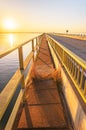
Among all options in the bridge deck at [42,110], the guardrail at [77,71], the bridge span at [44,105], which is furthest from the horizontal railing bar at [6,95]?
the guardrail at [77,71]

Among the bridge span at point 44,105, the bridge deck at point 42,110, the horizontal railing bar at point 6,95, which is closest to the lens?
the horizontal railing bar at point 6,95

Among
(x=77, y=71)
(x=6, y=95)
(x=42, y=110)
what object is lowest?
(x=42, y=110)

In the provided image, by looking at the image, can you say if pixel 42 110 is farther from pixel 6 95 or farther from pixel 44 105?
pixel 6 95

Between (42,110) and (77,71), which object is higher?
→ (77,71)

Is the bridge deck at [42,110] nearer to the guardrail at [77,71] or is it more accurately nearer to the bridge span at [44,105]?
the bridge span at [44,105]

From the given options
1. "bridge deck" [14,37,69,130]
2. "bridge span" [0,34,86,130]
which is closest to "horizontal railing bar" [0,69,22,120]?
"bridge span" [0,34,86,130]

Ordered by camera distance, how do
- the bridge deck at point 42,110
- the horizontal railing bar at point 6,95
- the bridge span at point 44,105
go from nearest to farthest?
the horizontal railing bar at point 6,95, the bridge span at point 44,105, the bridge deck at point 42,110

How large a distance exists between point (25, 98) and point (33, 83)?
1.22m

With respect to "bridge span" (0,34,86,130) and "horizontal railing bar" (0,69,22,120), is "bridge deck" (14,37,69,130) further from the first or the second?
"horizontal railing bar" (0,69,22,120)

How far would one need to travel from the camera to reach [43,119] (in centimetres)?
380

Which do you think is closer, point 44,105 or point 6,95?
point 6,95

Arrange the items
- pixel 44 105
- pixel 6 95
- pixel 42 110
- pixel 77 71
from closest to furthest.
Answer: pixel 6 95 → pixel 42 110 → pixel 44 105 → pixel 77 71

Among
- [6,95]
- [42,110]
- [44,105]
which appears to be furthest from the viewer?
[44,105]

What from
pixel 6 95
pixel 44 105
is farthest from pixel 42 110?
pixel 6 95
